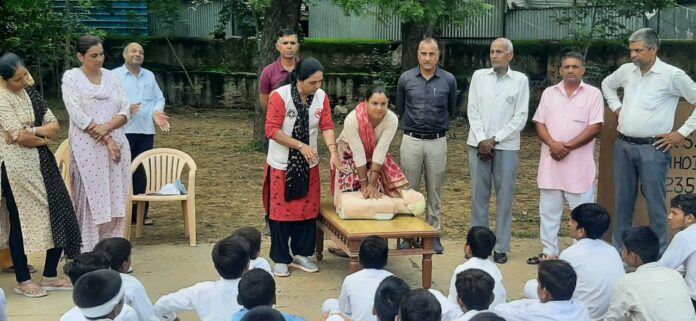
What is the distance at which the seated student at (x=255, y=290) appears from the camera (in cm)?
414

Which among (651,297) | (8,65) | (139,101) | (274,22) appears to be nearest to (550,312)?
(651,297)

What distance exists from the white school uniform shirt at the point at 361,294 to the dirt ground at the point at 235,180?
3.04 m

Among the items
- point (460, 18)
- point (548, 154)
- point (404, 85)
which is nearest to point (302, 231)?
point (404, 85)

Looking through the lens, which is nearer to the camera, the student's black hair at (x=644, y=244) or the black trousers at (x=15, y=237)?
the student's black hair at (x=644, y=244)

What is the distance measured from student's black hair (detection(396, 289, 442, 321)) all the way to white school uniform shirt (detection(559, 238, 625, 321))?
148 centimetres

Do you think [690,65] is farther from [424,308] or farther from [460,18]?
[424,308]

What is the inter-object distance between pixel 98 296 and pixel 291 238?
282cm

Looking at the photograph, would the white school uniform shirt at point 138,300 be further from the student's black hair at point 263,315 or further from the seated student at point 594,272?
the seated student at point 594,272

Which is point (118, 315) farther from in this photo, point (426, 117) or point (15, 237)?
point (426, 117)

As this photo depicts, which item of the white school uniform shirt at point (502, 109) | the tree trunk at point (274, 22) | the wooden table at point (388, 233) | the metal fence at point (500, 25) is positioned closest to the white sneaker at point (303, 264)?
the wooden table at point (388, 233)

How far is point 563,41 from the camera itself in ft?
45.6

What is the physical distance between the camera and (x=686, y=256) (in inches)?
A: 198

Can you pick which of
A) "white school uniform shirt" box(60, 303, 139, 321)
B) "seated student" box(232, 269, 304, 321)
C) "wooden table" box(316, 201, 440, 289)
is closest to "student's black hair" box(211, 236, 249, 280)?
"seated student" box(232, 269, 304, 321)

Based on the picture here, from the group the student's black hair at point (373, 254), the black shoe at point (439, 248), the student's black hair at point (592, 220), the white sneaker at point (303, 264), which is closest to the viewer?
the student's black hair at point (373, 254)
